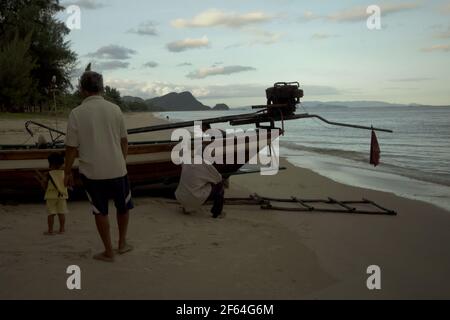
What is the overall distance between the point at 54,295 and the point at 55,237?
1.72 meters

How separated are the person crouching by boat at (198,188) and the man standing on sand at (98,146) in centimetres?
230

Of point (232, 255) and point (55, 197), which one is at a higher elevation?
point (55, 197)

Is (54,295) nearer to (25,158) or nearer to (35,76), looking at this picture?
(25,158)

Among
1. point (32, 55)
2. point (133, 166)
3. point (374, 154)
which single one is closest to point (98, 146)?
point (133, 166)

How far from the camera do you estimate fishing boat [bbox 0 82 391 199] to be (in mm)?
6910

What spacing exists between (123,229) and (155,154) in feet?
11.1

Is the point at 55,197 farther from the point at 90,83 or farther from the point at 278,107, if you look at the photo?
the point at 278,107

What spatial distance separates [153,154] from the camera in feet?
25.1

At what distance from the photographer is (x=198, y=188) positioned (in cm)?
647

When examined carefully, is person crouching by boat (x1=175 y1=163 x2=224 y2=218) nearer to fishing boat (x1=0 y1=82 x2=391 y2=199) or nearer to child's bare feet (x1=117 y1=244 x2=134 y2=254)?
fishing boat (x1=0 y1=82 x2=391 y2=199)

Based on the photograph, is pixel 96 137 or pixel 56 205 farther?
pixel 56 205

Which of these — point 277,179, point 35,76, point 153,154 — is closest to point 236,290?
point 153,154

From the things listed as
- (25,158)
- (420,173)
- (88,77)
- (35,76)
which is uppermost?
(35,76)

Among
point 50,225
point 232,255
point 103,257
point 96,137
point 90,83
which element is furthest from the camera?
point 50,225
